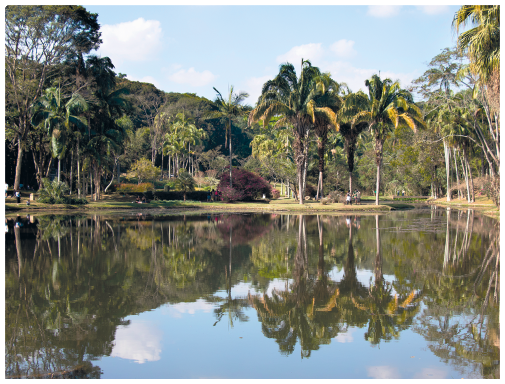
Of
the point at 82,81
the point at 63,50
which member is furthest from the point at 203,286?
the point at 82,81

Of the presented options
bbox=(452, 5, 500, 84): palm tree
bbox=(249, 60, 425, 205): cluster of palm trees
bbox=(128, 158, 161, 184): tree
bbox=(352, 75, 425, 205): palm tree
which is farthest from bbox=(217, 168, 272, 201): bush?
bbox=(452, 5, 500, 84): palm tree

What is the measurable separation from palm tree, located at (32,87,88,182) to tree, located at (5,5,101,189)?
1.03 metres

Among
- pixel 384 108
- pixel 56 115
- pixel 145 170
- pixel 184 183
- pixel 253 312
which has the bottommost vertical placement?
pixel 253 312

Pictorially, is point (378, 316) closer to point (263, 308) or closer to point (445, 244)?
point (263, 308)

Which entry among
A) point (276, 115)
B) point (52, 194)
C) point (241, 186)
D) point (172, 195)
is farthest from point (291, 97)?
point (52, 194)

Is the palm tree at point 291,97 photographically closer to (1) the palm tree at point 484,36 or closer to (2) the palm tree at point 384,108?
(2) the palm tree at point 384,108

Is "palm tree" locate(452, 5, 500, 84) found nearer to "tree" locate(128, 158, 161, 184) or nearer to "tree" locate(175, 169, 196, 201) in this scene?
"tree" locate(175, 169, 196, 201)

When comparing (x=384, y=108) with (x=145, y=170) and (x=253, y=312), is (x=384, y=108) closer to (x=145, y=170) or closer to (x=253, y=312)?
(x=145, y=170)

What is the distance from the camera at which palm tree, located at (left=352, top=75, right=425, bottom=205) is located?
1442 inches

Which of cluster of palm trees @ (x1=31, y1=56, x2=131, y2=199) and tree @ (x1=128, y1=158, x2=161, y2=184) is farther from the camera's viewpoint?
tree @ (x1=128, y1=158, x2=161, y2=184)

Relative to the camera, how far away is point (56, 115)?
122 ft

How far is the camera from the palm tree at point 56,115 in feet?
122

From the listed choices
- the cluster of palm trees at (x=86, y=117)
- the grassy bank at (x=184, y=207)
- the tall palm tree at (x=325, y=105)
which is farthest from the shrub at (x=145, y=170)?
the tall palm tree at (x=325, y=105)

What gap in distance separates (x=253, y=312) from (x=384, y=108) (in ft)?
110
